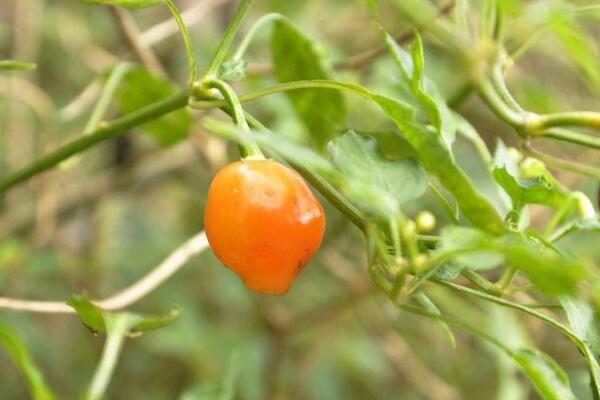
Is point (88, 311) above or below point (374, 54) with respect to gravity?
above

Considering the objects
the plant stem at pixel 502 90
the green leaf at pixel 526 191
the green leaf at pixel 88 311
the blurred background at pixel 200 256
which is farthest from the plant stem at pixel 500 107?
the blurred background at pixel 200 256

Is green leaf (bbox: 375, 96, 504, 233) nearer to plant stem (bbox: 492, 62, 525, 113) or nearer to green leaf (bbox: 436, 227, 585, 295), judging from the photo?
green leaf (bbox: 436, 227, 585, 295)

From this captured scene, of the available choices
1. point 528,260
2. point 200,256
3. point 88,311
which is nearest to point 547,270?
point 528,260

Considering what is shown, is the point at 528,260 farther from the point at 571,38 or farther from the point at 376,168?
the point at 571,38

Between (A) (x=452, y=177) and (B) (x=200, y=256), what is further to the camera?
(B) (x=200, y=256)

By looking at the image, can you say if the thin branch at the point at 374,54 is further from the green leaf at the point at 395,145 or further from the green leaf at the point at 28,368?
the green leaf at the point at 28,368

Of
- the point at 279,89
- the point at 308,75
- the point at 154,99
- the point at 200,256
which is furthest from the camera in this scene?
the point at 200,256
